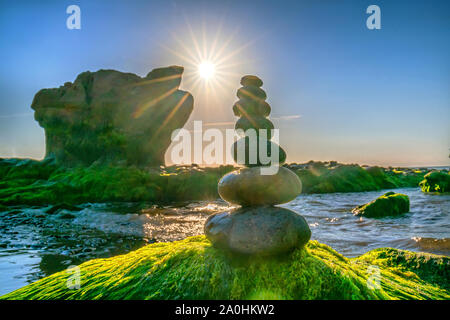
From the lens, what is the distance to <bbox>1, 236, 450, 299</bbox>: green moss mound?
11.7 feet

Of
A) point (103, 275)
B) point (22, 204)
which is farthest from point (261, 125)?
point (22, 204)

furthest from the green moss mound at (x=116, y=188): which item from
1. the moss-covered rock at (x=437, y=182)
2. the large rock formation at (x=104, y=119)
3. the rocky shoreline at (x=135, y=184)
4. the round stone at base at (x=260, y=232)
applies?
the round stone at base at (x=260, y=232)

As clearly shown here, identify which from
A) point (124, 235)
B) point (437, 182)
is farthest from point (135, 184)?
point (437, 182)

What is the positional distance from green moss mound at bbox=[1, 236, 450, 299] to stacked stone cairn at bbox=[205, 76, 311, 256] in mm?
237

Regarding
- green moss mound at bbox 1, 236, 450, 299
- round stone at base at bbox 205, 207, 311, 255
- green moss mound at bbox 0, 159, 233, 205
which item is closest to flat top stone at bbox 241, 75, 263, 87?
round stone at base at bbox 205, 207, 311, 255

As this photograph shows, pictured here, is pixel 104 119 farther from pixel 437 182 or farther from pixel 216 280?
pixel 216 280

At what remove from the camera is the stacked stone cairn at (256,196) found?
4.09 m

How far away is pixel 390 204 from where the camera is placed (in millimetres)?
16484

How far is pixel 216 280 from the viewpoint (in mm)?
3688

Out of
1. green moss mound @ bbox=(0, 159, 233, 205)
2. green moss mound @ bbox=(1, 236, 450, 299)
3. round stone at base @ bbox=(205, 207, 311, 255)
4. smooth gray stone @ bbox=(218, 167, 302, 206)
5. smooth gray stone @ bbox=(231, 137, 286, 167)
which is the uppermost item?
smooth gray stone @ bbox=(231, 137, 286, 167)

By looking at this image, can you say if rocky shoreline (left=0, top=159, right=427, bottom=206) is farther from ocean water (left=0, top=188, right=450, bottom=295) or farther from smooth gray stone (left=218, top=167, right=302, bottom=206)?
smooth gray stone (left=218, top=167, right=302, bottom=206)

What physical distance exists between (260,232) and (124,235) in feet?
33.9
